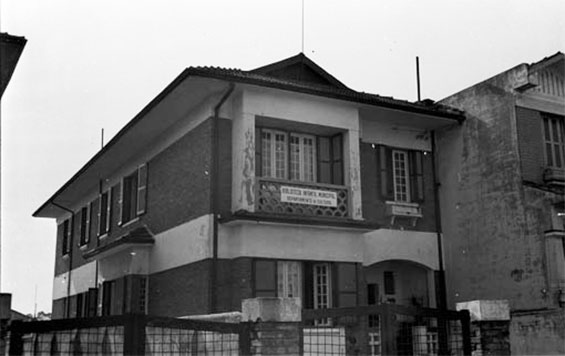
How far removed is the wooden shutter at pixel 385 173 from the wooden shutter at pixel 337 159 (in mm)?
1709

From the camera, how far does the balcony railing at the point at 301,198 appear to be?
1521cm

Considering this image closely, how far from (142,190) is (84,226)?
25.2 feet

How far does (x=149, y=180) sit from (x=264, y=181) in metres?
5.30

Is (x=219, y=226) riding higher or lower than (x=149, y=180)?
lower

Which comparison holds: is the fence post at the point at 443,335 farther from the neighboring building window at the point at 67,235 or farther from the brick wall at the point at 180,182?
the neighboring building window at the point at 67,235

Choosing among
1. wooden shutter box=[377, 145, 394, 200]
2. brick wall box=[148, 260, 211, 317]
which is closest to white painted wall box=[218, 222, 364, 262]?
brick wall box=[148, 260, 211, 317]

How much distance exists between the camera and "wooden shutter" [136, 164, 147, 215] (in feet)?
63.5

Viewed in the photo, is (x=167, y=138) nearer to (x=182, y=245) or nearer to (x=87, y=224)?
(x=182, y=245)

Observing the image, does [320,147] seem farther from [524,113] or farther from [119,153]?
[119,153]

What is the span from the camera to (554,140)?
1814 cm

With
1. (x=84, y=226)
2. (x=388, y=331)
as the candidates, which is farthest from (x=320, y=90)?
(x=84, y=226)

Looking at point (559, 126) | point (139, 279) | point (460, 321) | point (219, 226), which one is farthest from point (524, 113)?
point (139, 279)

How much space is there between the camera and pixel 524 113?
17453mm

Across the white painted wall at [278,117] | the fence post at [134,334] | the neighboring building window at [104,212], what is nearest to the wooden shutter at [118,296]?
the neighboring building window at [104,212]
